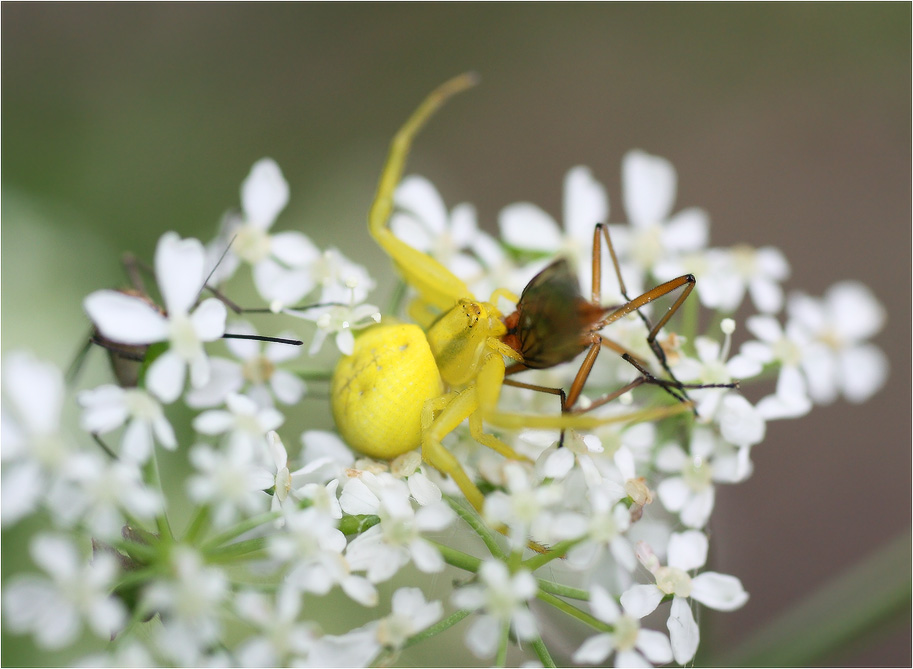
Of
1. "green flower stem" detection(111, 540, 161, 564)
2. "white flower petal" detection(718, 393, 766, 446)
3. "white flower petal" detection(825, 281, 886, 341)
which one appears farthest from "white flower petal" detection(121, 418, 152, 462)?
"white flower petal" detection(825, 281, 886, 341)

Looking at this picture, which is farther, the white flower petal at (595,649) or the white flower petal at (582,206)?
the white flower petal at (582,206)

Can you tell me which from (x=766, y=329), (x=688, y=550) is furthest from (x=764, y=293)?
(x=688, y=550)

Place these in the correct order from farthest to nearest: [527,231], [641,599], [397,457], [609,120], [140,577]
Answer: [609,120] < [527,231] < [397,457] < [641,599] < [140,577]

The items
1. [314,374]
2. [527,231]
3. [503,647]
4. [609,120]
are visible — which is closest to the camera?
[503,647]

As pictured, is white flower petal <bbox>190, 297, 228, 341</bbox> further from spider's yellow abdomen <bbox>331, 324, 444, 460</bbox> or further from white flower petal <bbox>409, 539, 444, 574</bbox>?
white flower petal <bbox>409, 539, 444, 574</bbox>

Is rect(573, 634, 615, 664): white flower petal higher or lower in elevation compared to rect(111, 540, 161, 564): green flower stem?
lower

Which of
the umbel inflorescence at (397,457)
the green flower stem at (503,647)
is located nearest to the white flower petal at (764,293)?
the umbel inflorescence at (397,457)

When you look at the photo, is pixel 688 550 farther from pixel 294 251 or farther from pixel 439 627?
pixel 294 251

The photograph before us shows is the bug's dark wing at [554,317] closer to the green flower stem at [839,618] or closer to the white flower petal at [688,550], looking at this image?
the white flower petal at [688,550]
